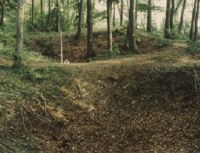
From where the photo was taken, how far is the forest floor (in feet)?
43.3

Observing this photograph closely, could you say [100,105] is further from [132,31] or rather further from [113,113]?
[132,31]

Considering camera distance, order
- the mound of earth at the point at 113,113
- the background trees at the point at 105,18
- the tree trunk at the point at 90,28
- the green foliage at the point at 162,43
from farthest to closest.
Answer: the green foliage at the point at 162,43 < the background trees at the point at 105,18 < the tree trunk at the point at 90,28 < the mound of earth at the point at 113,113

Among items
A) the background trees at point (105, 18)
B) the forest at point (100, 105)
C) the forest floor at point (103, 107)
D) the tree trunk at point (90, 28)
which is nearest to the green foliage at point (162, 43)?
the background trees at point (105, 18)

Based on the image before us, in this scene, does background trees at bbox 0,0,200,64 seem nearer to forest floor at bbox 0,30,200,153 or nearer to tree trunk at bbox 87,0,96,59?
tree trunk at bbox 87,0,96,59

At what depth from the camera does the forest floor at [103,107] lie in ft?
43.3

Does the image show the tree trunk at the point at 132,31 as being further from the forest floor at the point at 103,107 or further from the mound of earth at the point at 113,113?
the mound of earth at the point at 113,113

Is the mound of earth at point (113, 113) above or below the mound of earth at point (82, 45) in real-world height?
below

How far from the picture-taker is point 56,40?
31.7 metres

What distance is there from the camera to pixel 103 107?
649 inches

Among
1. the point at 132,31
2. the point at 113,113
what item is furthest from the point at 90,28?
the point at 113,113

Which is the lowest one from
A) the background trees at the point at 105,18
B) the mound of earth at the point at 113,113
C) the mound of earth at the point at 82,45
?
the mound of earth at the point at 113,113

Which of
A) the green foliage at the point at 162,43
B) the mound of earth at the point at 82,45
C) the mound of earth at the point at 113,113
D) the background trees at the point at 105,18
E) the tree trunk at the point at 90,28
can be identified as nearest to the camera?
the mound of earth at the point at 113,113

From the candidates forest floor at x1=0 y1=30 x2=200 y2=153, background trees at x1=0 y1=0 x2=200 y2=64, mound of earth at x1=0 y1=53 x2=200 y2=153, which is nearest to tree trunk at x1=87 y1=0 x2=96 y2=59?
background trees at x1=0 y1=0 x2=200 y2=64

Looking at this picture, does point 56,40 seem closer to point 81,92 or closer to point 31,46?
point 31,46
